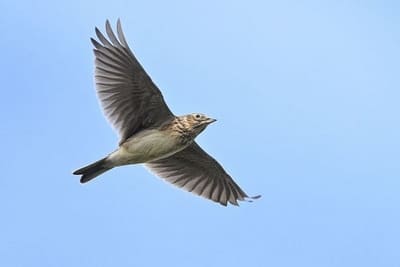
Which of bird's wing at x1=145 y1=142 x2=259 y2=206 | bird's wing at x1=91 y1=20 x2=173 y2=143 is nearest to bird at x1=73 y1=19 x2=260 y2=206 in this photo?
bird's wing at x1=91 y1=20 x2=173 y2=143

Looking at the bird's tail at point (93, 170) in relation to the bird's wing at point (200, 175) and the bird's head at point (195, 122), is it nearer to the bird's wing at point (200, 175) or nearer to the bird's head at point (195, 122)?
the bird's head at point (195, 122)

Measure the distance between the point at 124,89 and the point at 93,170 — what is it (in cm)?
148

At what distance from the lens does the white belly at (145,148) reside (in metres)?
21.7

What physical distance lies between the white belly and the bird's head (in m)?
0.30

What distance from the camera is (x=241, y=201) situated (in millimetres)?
23984

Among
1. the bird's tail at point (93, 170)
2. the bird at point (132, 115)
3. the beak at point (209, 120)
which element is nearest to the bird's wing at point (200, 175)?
the bird at point (132, 115)

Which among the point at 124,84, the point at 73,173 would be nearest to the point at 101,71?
the point at 124,84

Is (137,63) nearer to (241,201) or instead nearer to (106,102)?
(106,102)

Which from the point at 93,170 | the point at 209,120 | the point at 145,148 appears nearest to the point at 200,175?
the point at 209,120

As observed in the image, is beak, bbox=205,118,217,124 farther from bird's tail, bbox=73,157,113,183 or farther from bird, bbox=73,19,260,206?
bird's tail, bbox=73,157,113,183

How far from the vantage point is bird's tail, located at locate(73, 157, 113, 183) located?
21.7 meters

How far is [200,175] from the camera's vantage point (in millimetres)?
23953

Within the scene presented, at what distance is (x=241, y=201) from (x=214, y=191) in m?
0.54

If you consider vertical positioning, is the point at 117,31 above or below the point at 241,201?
above
